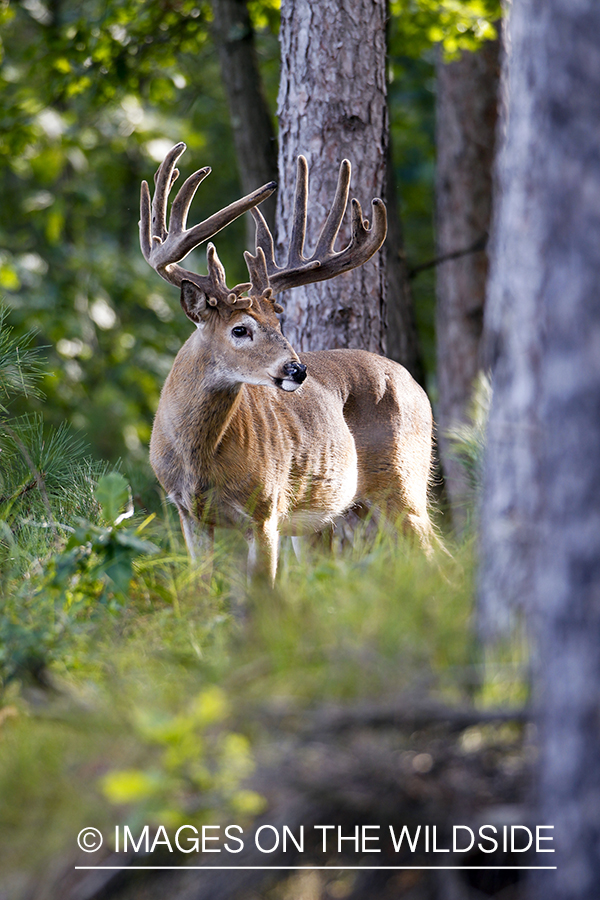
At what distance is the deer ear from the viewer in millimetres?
4832

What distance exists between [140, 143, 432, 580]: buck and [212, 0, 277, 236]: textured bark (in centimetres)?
309

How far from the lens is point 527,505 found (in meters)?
2.39

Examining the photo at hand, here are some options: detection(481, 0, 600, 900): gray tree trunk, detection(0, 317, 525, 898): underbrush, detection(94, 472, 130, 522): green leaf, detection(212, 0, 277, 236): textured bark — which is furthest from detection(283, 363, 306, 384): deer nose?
detection(212, 0, 277, 236): textured bark

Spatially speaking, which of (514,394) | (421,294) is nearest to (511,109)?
(514,394)

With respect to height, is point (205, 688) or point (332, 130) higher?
point (332, 130)

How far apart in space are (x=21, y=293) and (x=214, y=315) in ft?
23.7

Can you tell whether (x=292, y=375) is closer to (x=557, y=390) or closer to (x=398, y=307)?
(x=557, y=390)

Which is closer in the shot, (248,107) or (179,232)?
(179,232)

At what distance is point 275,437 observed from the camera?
5.12 meters

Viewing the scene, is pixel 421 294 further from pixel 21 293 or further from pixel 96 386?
pixel 21 293

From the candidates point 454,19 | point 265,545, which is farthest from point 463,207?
point 265,545

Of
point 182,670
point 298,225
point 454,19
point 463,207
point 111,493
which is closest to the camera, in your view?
point 182,670

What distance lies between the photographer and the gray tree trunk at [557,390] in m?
1.90

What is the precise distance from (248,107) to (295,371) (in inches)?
171
